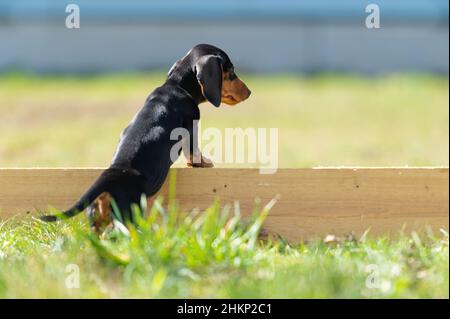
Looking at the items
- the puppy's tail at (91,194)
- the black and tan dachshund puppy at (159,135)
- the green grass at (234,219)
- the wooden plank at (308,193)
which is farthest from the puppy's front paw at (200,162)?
the puppy's tail at (91,194)

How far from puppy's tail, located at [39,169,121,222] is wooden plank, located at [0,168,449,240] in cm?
32

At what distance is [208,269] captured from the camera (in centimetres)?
305

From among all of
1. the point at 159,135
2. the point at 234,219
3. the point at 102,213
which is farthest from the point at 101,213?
the point at 234,219

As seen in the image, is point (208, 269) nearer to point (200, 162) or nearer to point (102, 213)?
point (102, 213)

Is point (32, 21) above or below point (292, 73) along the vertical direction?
above

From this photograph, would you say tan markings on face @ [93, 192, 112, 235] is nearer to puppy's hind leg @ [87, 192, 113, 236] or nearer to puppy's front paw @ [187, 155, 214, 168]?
puppy's hind leg @ [87, 192, 113, 236]

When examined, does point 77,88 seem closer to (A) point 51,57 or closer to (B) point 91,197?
(A) point 51,57

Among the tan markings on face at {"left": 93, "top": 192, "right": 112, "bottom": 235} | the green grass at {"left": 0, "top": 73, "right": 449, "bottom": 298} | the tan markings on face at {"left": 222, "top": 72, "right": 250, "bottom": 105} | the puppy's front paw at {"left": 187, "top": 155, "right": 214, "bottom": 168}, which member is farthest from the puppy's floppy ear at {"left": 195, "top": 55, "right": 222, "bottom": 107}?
the tan markings on face at {"left": 93, "top": 192, "right": 112, "bottom": 235}

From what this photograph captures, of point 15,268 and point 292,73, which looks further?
point 292,73

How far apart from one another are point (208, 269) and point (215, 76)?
1409 millimetres

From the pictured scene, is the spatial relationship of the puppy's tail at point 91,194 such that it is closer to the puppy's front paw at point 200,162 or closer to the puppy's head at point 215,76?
the puppy's front paw at point 200,162

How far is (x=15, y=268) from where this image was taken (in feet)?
10.4

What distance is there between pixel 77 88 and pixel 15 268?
29.9 feet
